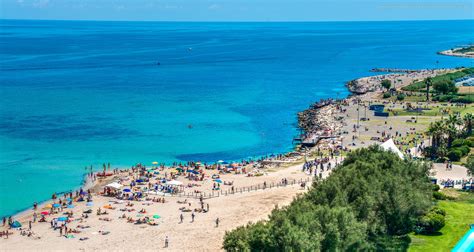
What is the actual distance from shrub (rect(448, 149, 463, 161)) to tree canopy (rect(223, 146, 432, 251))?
61.9 feet

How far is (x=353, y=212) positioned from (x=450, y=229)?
31.7ft

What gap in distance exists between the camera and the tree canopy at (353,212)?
91.2ft

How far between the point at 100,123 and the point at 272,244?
64.5 metres

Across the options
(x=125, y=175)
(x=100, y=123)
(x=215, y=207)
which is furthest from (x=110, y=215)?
(x=100, y=123)

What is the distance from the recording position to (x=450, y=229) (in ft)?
122

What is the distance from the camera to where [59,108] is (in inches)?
3907

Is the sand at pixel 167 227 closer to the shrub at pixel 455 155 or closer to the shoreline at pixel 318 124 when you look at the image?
the shoreline at pixel 318 124

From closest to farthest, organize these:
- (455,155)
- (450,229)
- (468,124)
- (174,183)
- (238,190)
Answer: (450,229) → (238,190) → (174,183) → (455,155) → (468,124)

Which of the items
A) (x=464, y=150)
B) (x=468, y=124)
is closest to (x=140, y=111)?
(x=468, y=124)

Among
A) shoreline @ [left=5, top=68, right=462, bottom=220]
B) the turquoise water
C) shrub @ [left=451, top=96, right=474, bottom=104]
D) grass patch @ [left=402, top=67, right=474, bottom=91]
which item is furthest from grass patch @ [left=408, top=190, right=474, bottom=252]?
grass patch @ [left=402, top=67, right=474, bottom=91]

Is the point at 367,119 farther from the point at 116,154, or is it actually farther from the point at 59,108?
the point at 59,108

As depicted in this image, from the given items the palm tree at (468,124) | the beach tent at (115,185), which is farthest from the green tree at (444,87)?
the beach tent at (115,185)

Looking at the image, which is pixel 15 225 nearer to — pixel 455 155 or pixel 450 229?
pixel 450 229

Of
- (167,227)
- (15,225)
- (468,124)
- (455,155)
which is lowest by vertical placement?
(15,225)
